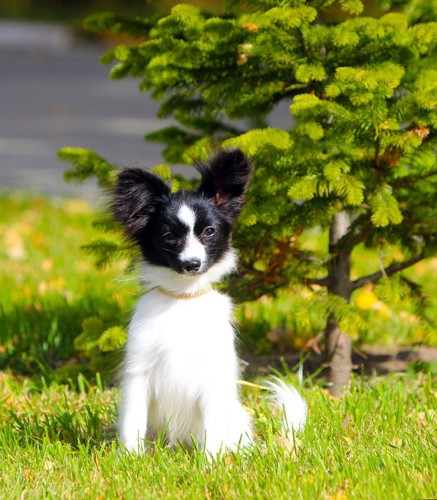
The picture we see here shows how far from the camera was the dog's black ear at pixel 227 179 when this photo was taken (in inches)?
142

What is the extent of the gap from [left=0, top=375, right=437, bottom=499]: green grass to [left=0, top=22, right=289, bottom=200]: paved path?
4.00 metres

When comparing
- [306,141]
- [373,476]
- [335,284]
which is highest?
[306,141]

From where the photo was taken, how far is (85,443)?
3.89 meters

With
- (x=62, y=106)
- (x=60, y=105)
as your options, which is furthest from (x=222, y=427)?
(x=60, y=105)

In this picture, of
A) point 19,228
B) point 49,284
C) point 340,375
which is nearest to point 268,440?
point 340,375

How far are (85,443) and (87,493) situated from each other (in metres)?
0.66

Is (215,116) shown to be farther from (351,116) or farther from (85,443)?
(85,443)

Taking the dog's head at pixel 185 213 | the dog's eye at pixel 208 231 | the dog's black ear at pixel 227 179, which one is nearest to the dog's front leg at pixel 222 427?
the dog's head at pixel 185 213

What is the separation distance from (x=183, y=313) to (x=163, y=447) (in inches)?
22.1

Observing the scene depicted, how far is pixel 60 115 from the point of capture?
1644 cm

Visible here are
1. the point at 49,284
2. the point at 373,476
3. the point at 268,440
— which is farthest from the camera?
the point at 49,284

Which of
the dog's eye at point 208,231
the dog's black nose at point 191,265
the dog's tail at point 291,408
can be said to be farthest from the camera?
the dog's tail at point 291,408

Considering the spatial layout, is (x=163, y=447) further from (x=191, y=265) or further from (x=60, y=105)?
(x=60, y=105)

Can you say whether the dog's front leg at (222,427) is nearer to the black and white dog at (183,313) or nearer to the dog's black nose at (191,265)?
the black and white dog at (183,313)
